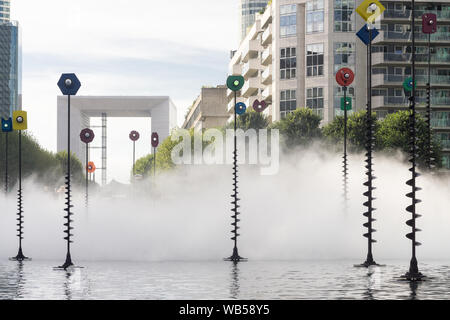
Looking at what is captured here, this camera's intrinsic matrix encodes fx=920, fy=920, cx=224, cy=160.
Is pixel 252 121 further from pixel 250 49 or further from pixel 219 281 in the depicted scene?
pixel 219 281

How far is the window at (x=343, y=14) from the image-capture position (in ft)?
421

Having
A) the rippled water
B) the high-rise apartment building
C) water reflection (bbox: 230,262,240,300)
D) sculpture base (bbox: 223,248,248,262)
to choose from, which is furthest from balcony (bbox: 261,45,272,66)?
water reflection (bbox: 230,262,240,300)

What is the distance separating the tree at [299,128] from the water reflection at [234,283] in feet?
227

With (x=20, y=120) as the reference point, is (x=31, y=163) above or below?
below

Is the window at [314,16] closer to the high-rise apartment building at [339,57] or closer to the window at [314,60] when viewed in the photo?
the high-rise apartment building at [339,57]

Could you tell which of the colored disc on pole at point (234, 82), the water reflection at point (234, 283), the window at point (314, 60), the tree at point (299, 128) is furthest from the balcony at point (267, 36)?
the water reflection at point (234, 283)

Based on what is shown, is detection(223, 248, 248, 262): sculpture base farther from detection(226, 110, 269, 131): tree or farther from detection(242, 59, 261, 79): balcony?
detection(242, 59, 261, 79): balcony

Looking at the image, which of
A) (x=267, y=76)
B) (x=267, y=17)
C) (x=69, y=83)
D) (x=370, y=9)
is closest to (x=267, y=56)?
(x=267, y=76)

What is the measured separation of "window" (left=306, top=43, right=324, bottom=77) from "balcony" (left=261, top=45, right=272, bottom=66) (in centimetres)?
889

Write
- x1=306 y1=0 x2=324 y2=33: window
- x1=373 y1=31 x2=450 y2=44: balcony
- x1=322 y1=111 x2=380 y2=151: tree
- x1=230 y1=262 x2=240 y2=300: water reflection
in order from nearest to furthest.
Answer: x1=230 y1=262 x2=240 y2=300: water reflection, x1=322 y1=111 x2=380 y2=151: tree, x1=306 y1=0 x2=324 y2=33: window, x1=373 y1=31 x2=450 y2=44: balcony

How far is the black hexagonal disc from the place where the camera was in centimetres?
3788

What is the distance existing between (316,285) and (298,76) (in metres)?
104

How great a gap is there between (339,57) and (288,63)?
8.11 meters

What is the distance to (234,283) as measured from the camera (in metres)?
29.7
